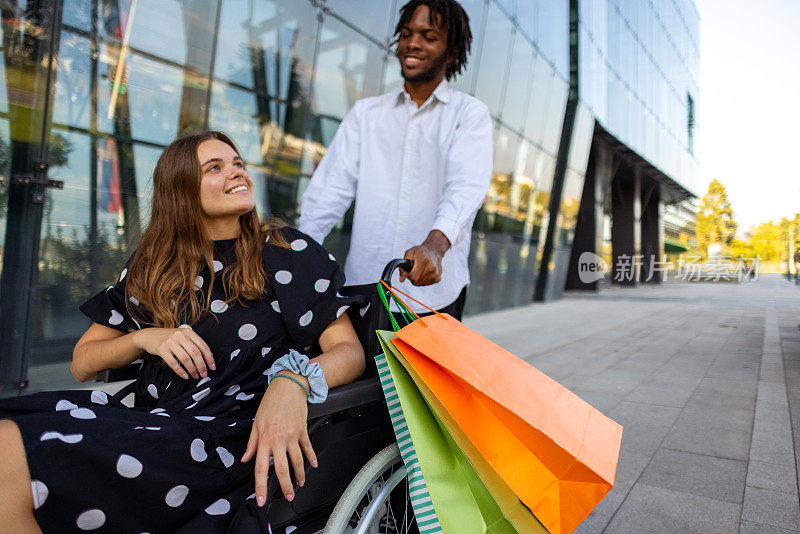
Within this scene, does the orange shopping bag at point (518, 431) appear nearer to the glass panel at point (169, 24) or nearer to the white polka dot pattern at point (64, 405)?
the white polka dot pattern at point (64, 405)

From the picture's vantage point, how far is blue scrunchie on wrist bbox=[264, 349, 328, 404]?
1.36 metres

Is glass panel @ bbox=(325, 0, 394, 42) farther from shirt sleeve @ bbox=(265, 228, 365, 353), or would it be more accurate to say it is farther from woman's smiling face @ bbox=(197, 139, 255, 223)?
shirt sleeve @ bbox=(265, 228, 365, 353)

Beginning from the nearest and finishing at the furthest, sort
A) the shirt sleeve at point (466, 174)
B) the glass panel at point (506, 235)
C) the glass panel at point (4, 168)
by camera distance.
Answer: the shirt sleeve at point (466, 174), the glass panel at point (4, 168), the glass panel at point (506, 235)

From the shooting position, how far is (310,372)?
1375mm

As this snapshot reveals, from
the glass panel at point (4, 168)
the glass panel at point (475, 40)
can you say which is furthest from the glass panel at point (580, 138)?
the glass panel at point (4, 168)

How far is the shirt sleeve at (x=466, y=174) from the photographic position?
2037 mm

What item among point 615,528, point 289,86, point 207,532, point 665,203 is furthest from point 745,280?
point 207,532

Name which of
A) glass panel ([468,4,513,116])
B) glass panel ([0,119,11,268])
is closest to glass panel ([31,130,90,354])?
glass panel ([0,119,11,268])

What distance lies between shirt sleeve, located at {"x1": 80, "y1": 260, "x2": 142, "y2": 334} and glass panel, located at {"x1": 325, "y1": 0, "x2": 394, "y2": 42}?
5.65 m

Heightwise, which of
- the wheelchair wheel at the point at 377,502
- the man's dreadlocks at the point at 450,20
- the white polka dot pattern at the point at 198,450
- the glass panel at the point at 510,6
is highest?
the glass panel at the point at 510,6

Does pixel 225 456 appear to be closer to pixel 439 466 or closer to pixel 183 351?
pixel 183 351

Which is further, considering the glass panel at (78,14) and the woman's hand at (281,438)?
the glass panel at (78,14)

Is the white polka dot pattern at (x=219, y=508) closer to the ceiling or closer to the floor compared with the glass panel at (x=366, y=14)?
closer to the floor

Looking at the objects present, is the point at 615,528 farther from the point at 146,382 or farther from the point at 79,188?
the point at 79,188
